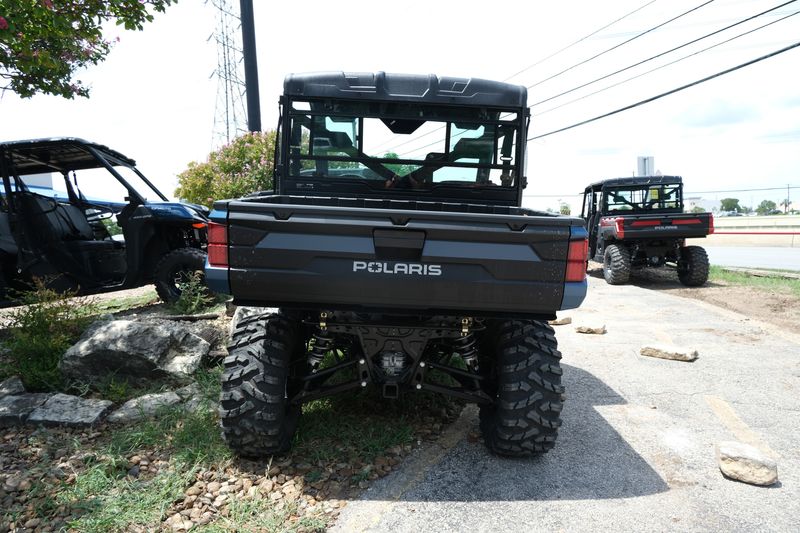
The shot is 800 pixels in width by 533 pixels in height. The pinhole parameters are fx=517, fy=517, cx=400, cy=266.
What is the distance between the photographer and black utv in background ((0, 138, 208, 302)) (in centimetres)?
591

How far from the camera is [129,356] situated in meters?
4.13

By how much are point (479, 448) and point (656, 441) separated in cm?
123

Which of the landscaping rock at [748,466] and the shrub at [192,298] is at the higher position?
the shrub at [192,298]

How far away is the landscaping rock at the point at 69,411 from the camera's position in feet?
11.6

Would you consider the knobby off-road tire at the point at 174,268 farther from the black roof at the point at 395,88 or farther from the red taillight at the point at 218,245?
the red taillight at the point at 218,245

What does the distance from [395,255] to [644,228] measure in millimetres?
9188

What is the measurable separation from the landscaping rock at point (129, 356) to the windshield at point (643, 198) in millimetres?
10109

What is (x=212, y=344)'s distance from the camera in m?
4.70

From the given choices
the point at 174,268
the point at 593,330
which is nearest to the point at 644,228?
the point at 593,330

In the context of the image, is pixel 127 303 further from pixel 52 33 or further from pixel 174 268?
pixel 52 33

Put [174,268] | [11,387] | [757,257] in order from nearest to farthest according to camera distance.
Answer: [11,387] < [174,268] < [757,257]

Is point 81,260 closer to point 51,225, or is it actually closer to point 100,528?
point 51,225

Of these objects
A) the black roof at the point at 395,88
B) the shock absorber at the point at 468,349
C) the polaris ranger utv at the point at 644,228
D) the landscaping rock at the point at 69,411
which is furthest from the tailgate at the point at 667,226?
the landscaping rock at the point at 69,411

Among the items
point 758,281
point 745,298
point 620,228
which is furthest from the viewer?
point 758,281
